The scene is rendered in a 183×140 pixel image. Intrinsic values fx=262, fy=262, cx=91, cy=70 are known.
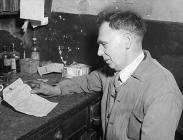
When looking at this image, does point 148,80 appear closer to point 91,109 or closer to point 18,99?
point 91,109

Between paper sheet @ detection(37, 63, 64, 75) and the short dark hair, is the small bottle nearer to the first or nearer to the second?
paper sheet @ detection(37, 63, 64, 75)

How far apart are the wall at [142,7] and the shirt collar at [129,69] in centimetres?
35

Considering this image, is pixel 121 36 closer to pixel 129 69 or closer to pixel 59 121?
pixel 129 69

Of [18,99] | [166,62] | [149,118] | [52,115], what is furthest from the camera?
[166,62]

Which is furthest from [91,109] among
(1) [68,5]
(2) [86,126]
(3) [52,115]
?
(1) [68,5]

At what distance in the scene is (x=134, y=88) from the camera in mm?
1414

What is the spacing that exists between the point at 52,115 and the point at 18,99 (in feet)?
0.88

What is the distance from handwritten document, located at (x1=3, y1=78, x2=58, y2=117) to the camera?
1.46 metres

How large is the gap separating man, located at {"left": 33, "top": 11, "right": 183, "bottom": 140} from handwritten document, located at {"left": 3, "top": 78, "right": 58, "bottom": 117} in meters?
0.38

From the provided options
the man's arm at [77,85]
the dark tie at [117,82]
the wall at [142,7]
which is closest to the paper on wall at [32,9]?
the wall at [142,7]

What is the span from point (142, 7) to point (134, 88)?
602 mm

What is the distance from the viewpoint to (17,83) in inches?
65.0

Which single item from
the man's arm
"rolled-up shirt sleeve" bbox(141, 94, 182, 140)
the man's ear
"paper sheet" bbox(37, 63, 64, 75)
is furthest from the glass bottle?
"rolled-up shirt sleeve" bbox(141, 94, 182, 140)

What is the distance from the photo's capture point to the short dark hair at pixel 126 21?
1.37 metres
